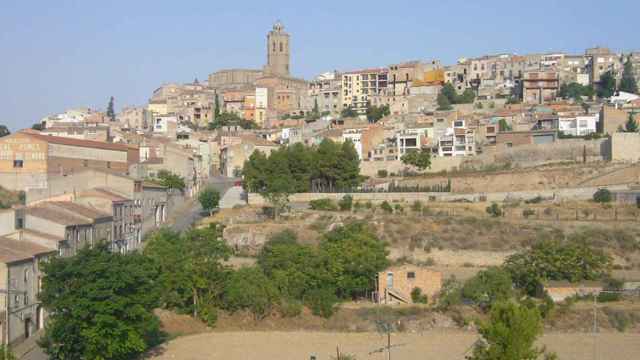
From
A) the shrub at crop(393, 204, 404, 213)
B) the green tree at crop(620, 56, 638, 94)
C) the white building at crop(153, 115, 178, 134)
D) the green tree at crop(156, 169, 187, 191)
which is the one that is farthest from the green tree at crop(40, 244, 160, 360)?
the green tree at crop(620, 56, 638, 94)

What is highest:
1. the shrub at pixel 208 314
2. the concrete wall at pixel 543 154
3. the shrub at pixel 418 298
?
the concrete wall at pixel 543 154

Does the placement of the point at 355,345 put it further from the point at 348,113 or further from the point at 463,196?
the point at 348,113

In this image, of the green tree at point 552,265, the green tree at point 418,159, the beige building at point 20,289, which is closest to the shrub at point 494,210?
the green tree at point 552,265

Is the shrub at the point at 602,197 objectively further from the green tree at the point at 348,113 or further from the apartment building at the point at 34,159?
the green tree at the point at 348,113

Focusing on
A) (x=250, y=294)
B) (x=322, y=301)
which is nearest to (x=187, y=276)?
(x=250, y=294)

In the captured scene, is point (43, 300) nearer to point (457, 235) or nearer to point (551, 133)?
point (457, 235)

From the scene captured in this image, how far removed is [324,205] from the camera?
130 ft

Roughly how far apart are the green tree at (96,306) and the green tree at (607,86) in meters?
45.4

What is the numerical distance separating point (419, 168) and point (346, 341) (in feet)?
69.5

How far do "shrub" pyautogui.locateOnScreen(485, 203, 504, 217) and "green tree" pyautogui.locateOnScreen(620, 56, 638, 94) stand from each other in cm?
2842

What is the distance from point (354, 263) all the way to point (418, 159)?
1719 centimetres

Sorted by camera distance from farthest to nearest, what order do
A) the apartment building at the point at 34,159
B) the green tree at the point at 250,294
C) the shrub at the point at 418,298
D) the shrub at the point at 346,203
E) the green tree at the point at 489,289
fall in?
the apartment building at the point at 34,159 < the shrub at the point at 346,203 < the shrub at the point at 418,298 < the green tree at the point at 489,289 < the green tree at the point at 250,294

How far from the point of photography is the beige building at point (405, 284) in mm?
29016

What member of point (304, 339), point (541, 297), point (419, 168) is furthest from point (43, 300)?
point (419, 168)
